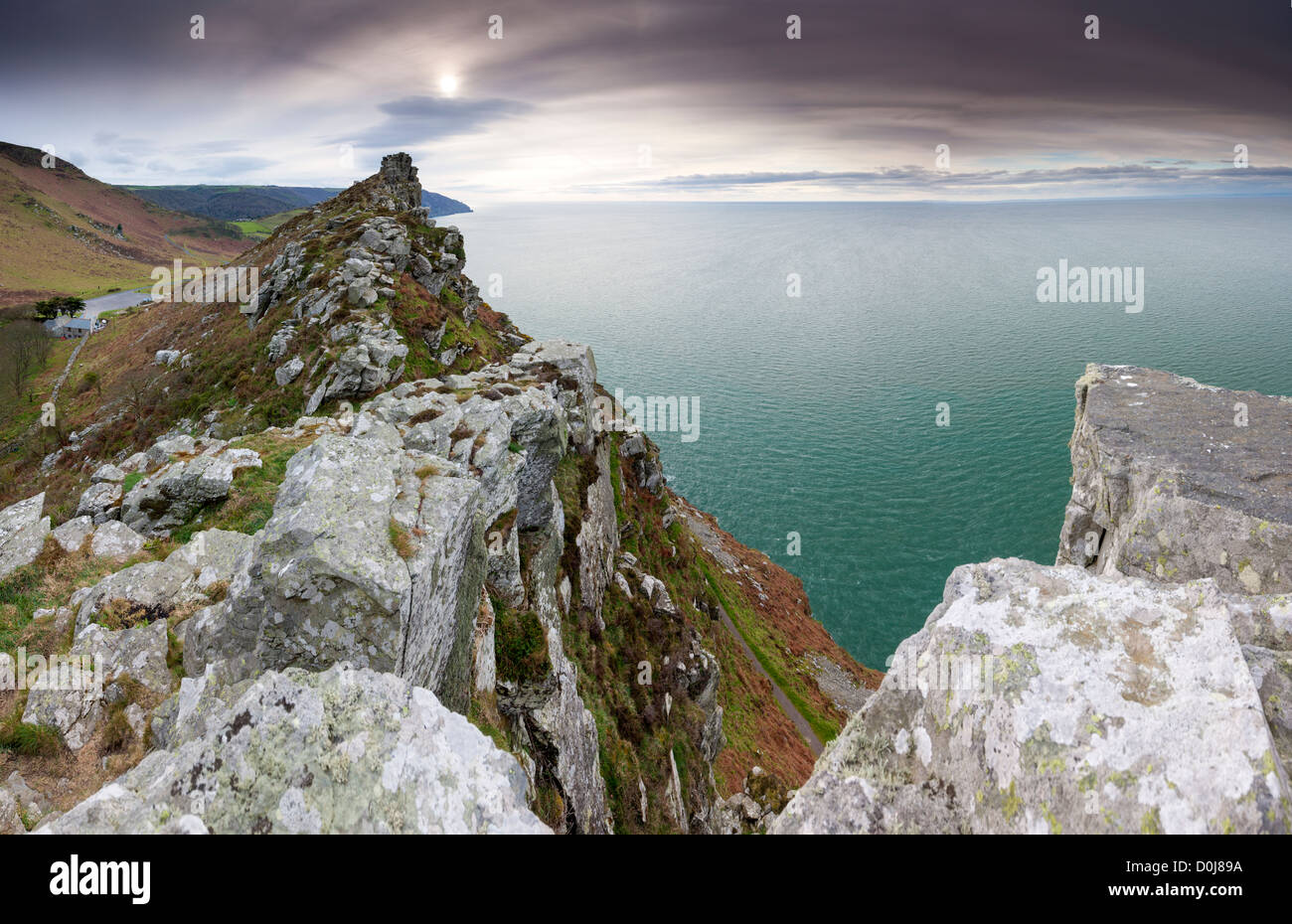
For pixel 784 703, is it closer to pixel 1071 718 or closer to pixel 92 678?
pixel 92 678

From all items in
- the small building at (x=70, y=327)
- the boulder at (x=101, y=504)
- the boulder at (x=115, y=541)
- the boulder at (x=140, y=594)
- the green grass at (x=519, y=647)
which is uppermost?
the small building at (x=70, y=327)

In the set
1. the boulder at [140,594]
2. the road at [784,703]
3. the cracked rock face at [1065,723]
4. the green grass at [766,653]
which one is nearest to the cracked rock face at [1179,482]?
the cracked rock face at [1065,723]

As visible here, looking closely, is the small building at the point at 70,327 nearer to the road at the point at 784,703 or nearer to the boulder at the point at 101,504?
the boulder at the point at 101,504

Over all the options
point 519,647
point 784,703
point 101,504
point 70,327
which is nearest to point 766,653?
point 784,703

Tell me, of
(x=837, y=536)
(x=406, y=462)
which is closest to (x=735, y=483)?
(x=837, y=536)

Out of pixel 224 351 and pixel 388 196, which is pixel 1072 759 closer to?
pixel 224 351
